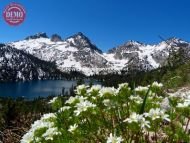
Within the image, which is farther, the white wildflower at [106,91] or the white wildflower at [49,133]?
the white wildflower at [106,91]

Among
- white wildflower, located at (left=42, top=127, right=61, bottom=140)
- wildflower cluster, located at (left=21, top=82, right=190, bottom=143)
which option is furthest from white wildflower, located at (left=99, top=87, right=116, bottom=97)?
white wildflower, located at (left=42, top=127, right=61, bottom=140)

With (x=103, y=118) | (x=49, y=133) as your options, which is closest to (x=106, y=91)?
(x=103, y=118)

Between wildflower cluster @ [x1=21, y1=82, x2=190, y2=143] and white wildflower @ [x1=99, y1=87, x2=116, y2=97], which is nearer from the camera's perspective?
wildflower cluster @ [x1=21, y1=82, x2=190, y2=143]

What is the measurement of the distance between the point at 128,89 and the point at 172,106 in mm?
683

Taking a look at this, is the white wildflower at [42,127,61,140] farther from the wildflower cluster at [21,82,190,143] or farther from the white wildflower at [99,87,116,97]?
the white wildflower at [99,87,116,97]

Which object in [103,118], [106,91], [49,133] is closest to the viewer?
[49,133]

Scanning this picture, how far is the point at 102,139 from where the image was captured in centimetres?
512

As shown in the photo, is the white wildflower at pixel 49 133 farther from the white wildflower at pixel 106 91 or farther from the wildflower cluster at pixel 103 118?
the white wildflower at pixel 106 91

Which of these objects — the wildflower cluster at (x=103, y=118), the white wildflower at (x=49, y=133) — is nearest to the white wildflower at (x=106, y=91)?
the wildflower cluster at (x=103, y=118)

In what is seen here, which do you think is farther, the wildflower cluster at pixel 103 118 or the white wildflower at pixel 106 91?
the white wildflower at pixel 106 91

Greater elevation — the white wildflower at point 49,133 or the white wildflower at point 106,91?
the white wildflower at point 106,91

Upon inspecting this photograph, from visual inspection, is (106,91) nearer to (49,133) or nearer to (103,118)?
(103,118)

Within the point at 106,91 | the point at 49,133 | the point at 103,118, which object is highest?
the point at 106,91

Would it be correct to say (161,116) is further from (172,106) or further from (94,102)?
(94,102)
